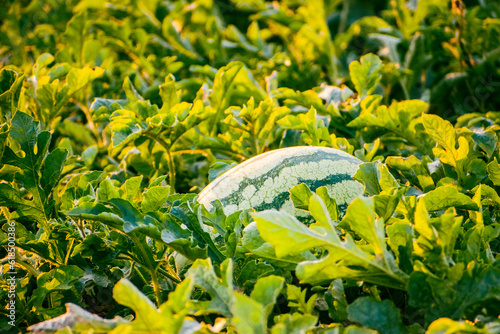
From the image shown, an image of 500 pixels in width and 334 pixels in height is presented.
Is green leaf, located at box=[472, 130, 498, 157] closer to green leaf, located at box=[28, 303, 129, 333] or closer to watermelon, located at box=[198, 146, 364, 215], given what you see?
watermelon, located at box=[198, 146, 364, 215]

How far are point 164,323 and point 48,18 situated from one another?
3.19 meters

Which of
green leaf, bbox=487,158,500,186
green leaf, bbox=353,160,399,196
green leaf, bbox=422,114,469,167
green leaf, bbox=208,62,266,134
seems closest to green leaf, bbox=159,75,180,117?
green leaf, bbox=208,62,266,134

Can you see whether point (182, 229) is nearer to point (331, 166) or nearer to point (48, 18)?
point (331, 166)

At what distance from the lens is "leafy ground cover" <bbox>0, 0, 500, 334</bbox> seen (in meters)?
1.02

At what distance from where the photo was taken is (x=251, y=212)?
3.57ft

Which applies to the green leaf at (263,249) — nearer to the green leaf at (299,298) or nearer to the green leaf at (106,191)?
the green leaf at (299,298)

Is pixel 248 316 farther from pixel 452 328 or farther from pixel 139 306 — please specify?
pixel 452 328

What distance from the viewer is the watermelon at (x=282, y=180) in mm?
1533

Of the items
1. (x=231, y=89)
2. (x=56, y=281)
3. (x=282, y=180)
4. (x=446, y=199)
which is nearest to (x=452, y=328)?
(x=446, y=199)

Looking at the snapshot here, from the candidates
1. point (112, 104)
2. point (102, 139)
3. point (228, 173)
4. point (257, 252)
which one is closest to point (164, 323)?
→ point (257, 252)

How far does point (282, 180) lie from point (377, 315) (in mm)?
621

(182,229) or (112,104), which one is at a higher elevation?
(112,104)

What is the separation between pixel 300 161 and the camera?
1.60 metres

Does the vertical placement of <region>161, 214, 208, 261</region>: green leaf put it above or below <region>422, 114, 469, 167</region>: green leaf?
below
